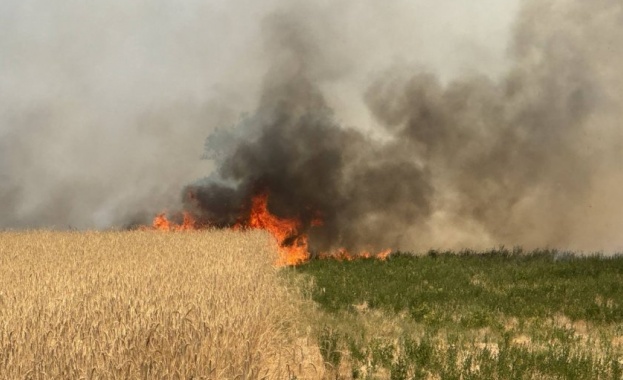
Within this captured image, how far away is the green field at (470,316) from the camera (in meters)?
10.1

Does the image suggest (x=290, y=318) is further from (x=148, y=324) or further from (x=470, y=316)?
(x=148, y=324)

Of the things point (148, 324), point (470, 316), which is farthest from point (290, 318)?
point (148, 324)

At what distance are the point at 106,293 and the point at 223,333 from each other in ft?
14.0

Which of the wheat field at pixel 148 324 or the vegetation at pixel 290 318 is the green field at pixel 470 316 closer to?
the vegetation at pixel 290 318

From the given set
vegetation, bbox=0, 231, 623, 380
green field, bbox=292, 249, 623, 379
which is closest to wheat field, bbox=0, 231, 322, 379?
vegetation, bbox=0, 231, 623, 380

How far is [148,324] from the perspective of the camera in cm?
802

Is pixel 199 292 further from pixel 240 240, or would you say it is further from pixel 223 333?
pixel 240 240

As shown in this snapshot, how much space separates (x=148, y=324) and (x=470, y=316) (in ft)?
27.2

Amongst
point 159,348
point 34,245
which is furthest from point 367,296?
point 34,245

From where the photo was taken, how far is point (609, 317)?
611 inches

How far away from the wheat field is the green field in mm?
1059

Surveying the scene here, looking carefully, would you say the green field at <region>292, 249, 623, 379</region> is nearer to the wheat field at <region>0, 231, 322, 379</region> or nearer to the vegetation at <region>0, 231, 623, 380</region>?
the vegetation at <region>0, 231, 623, 380</region>

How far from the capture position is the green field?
33.3 ft

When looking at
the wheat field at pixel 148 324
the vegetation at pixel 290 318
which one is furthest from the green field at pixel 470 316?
the wheat field at pixel 148 324
